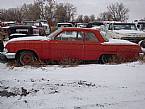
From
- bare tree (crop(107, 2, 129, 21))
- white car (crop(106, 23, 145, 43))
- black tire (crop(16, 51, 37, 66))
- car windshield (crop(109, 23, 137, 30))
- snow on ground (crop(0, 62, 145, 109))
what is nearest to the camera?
snow on ground (crop(0, 62, 145, 109))

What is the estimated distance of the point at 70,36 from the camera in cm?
983

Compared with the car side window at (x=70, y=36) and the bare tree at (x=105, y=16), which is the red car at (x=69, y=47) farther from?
the bare tree at (x=105, y=16)

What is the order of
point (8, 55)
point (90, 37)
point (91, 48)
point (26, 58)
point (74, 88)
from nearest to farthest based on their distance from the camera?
point (74, 88)
point (8, 55)
point (26, 58)
point (91, 48)
point (90, 37)

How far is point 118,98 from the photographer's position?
5062 mm

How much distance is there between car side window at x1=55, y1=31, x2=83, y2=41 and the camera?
9.77 meters

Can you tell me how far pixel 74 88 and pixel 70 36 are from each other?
14.4ft

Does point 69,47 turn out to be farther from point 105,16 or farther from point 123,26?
point 105,16

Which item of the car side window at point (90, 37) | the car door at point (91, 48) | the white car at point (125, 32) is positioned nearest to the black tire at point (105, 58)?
the car door at point (91, 48)

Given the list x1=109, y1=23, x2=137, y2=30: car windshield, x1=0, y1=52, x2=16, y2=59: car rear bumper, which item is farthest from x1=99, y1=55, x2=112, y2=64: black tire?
x1=109, y1=23, x2=137, y2=30: car windshield

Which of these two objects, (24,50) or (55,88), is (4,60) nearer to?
(24,50)

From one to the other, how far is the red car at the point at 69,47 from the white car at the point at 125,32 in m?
6.90

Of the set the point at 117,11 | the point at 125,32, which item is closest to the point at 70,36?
the point at 125,32

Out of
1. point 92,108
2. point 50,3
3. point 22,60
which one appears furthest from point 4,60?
point 50,3

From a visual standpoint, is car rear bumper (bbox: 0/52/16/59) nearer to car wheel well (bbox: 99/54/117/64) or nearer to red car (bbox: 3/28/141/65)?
red car (bbox: 3/28/141/65)
